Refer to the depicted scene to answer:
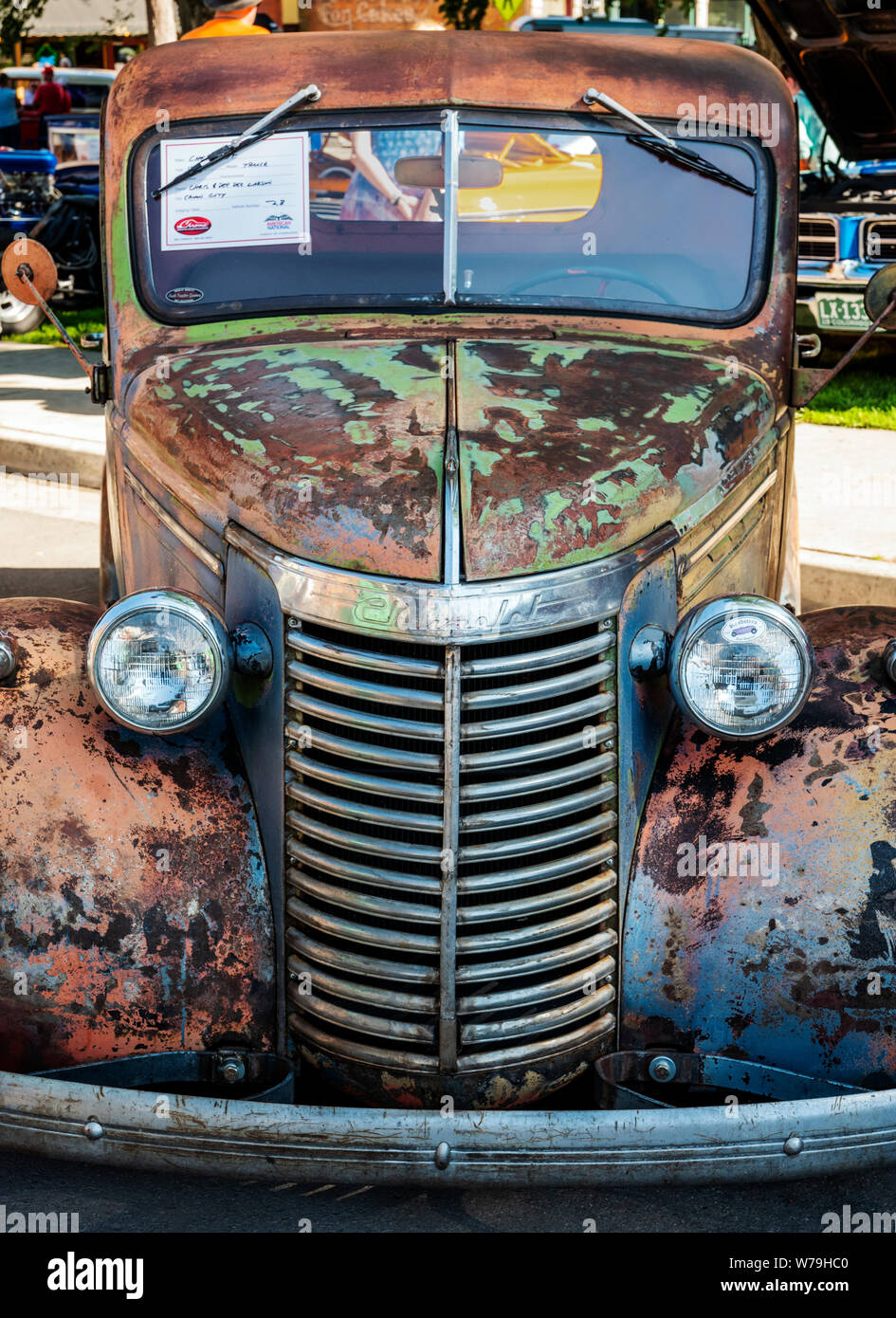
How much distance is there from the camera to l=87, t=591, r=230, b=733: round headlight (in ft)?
8.76

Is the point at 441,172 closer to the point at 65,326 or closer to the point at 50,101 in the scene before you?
the point at 65,326

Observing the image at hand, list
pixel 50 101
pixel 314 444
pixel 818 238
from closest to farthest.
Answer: pixel 314 444
pixel 818 238
pixel 50 101

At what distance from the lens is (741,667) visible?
8.80ft

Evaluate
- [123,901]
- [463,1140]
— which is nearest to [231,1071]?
[123,901]

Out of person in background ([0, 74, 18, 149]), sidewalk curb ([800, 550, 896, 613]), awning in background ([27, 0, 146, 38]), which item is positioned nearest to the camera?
sidewalk curb ([800, 550, 896, 613])

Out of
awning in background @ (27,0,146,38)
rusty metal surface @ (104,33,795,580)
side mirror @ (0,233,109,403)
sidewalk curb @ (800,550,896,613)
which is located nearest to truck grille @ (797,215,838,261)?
sidewalk curb @ (800,550,896,613)

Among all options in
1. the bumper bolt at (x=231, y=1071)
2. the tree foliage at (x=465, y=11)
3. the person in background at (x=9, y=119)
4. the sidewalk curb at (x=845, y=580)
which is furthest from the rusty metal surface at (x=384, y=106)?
the person in background at (x=9, y=119)

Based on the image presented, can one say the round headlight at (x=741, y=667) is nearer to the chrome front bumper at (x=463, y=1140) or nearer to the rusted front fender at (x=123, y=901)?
the chrome front bumper at (x=463, y=1140)

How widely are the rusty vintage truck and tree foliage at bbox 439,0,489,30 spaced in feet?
21.7

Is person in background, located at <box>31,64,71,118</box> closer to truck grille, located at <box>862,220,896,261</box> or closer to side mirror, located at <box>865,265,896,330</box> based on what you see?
truck grille, located at <box>862,220,896,261</box>

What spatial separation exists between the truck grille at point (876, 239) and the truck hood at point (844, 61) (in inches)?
34.0

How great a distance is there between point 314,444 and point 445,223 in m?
1.02
